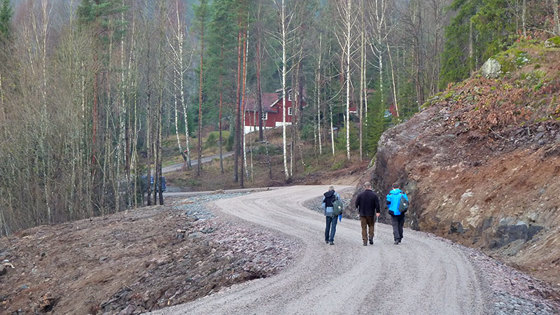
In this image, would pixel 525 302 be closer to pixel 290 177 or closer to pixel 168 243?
pixel 168 243

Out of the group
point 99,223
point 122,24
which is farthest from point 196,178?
point 99,223

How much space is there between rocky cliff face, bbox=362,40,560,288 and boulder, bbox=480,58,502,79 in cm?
22

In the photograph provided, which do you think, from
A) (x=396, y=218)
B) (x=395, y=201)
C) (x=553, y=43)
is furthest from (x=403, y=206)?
(x=553, y=43)

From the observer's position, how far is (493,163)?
1590cm

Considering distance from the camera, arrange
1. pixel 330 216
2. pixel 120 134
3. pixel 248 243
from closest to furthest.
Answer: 1. pixel 330 216
2. pixel 248 243
3. pixel 120 134

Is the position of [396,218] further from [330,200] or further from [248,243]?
[248,243]

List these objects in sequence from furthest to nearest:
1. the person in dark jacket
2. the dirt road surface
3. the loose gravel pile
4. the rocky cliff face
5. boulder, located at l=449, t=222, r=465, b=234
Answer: boulder, located at l=449, t=222, r=465, b=234, the person in dark jacket, the rocky cliff face, the loose gravel pile, the dirt road surface

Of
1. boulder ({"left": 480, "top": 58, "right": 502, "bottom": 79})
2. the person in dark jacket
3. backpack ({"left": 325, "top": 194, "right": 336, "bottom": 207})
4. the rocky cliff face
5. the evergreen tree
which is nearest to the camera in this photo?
the rocky cliff face

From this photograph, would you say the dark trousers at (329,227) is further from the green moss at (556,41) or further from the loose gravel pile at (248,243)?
the green moss at (556,41)

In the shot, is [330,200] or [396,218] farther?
[330,200]

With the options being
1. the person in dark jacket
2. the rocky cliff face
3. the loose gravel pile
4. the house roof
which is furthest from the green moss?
the house roof

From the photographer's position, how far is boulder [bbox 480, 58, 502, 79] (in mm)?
20391

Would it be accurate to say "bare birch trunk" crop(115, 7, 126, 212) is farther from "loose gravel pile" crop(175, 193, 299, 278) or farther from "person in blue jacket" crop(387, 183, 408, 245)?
"person in blue jacket" crop(387, 183, 408, 245)

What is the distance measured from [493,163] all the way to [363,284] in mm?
8369
